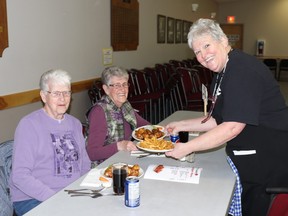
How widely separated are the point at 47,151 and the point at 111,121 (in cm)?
61

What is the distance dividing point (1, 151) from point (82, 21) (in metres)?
2.74

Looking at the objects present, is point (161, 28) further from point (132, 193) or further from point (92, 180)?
point (132, 193)

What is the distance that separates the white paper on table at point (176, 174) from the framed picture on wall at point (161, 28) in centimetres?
544

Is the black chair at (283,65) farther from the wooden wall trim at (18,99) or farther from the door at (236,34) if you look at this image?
the wooden wall trim at (18,99)

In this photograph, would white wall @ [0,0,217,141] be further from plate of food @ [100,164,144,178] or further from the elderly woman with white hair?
plate of food @ [100,164,144,178]

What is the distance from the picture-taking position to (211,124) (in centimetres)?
221

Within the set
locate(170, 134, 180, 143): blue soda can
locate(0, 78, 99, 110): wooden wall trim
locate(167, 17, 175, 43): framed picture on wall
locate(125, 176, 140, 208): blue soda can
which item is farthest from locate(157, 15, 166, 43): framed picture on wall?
locate(125, 176, 140, 208): blue soda can

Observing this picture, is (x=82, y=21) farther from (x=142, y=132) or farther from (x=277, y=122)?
(x=277, y=122)

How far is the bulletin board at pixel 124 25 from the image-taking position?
500 centimetres

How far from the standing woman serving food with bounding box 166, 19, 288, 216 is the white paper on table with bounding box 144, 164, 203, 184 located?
91mm

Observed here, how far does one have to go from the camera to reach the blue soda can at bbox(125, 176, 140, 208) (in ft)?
4.42

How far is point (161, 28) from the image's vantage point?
23.3ft

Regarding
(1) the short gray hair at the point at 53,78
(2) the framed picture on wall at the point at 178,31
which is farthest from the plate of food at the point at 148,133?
(2) the framed picture on wall at the point at 178,31

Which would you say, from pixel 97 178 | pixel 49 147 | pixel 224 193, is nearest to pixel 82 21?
pixel 49 147
